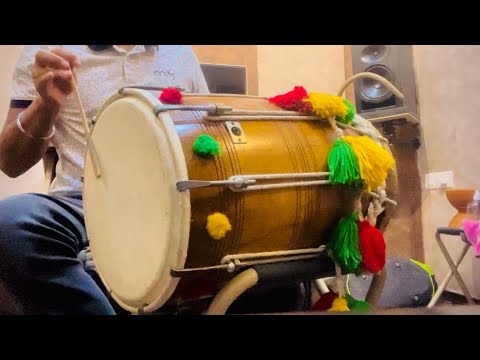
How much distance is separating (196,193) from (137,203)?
11 cm

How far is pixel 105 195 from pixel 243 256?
26 cm

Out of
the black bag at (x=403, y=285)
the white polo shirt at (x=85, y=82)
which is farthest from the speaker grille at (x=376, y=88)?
the white polo shirt at (x=85, y=82)

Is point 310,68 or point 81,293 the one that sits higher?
point 310,68

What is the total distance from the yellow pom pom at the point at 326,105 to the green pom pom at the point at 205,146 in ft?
0.74

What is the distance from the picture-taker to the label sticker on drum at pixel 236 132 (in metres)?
0.75

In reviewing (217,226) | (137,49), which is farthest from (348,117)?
(137,49)

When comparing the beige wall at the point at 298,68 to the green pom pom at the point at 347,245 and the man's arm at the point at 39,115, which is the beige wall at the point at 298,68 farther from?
the green pom pom at the point at 347,245

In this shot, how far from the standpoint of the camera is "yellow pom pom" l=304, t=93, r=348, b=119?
839mm

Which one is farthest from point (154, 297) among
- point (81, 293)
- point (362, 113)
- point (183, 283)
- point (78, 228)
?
point (362, 113)

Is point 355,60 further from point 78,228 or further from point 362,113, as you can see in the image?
point 78,228

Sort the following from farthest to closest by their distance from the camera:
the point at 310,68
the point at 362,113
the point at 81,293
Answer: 1. the point at 310,68
2. the point at 362,113
3. the point at 81,293

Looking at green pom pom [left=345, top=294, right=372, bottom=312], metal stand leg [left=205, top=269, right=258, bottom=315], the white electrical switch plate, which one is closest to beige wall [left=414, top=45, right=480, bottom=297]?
the white electrical switch plate

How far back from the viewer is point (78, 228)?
0.92 meters

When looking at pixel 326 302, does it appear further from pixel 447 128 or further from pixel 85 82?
pixel 447 128
